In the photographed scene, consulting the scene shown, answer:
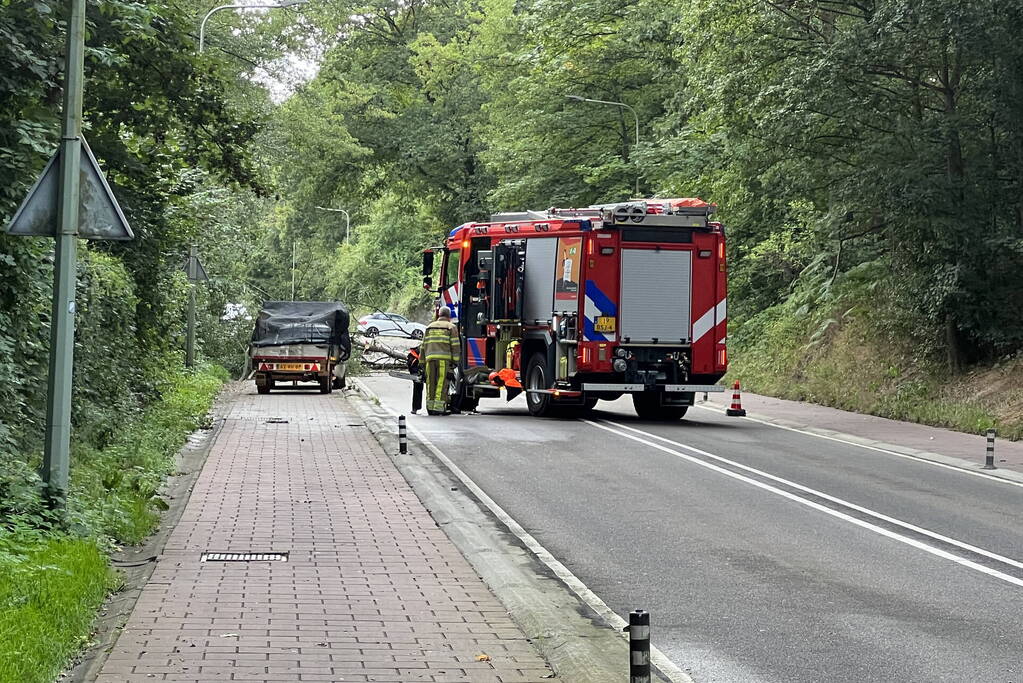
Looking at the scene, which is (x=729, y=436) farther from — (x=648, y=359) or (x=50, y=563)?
(x=50, y=563)

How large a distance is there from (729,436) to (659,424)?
6.95ft

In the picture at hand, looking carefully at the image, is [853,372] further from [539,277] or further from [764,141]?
[539,277]

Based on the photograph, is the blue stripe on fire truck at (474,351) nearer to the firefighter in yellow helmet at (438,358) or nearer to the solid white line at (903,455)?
the firefighter in yellow helmet at (438,358)

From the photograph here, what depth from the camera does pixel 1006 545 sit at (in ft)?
35.9

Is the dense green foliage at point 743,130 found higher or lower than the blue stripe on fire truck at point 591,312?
higher

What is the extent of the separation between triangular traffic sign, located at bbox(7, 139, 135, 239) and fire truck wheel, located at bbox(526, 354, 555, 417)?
13450 millimetres

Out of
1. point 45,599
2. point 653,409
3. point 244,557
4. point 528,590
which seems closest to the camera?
point 45,599

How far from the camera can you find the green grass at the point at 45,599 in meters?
6.15

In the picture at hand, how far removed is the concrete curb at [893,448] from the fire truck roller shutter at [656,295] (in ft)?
8.81

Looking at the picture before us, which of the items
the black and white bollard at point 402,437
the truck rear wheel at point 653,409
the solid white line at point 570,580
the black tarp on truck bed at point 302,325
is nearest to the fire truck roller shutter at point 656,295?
the truck rear wheel at point 653,409

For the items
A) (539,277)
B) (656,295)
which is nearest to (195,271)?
(539,277)

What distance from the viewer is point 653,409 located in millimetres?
23766

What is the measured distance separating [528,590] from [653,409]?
15.4 meters

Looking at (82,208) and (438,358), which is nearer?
(82,208)
